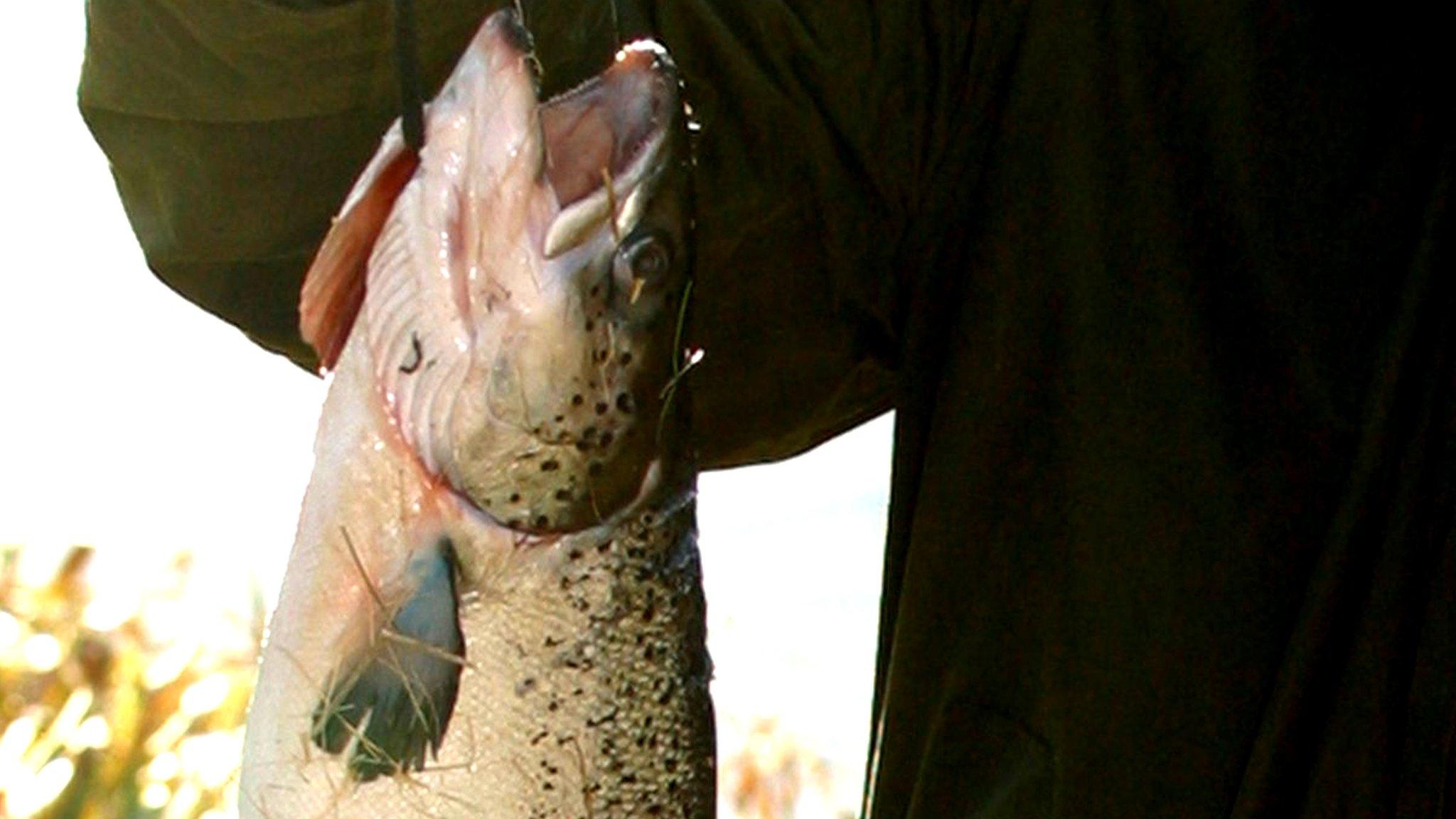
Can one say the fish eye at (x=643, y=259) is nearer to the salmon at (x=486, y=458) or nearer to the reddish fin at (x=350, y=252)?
the salmon at (x=486, y=458)

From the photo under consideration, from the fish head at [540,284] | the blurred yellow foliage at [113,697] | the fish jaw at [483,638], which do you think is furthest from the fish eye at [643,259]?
the blurred yellow foliage at [113,697]

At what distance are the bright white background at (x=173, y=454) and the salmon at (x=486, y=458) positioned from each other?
4350 mm

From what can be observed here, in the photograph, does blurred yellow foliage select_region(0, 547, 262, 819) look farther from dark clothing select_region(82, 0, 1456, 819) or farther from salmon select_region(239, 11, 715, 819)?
salmon select_region(239, 11, 715, 819)

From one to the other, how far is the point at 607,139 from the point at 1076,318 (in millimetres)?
623

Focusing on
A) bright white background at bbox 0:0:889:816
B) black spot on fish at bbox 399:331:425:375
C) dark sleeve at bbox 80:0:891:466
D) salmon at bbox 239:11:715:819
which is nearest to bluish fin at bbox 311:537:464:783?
salmon at bbox 239:11:715:819

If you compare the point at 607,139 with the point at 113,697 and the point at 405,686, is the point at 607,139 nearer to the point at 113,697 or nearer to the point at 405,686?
the point at 405,686

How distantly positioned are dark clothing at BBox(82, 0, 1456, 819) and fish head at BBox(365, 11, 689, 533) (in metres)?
0.32

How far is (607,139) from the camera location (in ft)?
5.35

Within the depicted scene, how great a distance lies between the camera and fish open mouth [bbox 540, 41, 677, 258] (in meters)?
1.60

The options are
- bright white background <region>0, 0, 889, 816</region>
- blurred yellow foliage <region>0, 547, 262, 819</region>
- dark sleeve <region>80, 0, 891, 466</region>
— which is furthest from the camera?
bright white background <region>0, 0, 889, 816</region>

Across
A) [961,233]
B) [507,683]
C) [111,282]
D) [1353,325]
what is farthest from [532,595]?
[111,282]

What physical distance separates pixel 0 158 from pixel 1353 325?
6648mm

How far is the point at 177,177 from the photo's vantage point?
192cm

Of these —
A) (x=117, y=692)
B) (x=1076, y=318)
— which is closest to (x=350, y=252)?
(x=1076, y=318)
